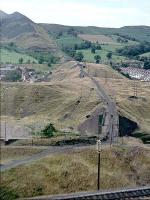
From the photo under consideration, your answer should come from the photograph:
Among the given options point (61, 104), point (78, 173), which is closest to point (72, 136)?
point (78, 173)

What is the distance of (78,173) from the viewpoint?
82438mm

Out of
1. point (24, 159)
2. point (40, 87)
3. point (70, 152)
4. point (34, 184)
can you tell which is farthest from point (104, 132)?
point (40, 87)

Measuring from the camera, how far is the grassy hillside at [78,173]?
74.9 meters

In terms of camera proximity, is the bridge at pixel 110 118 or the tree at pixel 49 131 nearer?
the tree at pixel 49 131

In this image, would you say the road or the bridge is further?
the bridge

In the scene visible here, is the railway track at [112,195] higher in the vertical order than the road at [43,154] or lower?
lower

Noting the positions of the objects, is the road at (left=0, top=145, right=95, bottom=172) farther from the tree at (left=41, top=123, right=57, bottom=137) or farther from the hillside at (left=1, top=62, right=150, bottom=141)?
the hillside at (left=1, top=62, right=150, bottom=141)

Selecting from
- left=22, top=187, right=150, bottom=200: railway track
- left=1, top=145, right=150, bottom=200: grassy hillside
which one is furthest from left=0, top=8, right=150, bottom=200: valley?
left=22, top=187, right=150, bottom=200: railway track

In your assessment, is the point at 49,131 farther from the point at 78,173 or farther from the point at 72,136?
the point at 78,173

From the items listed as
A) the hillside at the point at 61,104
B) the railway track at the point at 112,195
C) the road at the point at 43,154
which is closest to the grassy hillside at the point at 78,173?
the road at the point at 43,154

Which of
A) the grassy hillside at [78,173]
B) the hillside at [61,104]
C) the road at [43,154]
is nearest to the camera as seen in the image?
the grassy hillside at [78,173]

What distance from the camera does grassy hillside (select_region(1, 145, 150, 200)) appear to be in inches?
2950

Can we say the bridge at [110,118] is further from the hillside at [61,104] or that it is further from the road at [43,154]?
the road at [43,154]

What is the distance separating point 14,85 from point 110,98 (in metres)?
40.8
